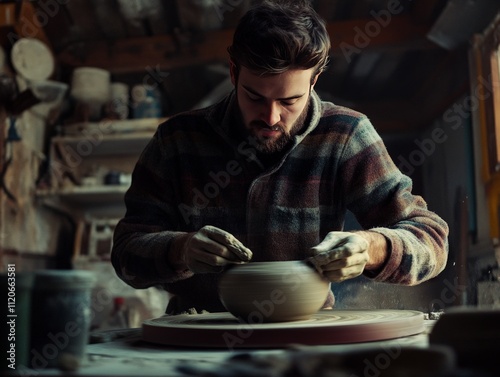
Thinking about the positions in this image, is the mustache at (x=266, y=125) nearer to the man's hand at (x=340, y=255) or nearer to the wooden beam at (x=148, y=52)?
the man's hand at (x=340, y=255)

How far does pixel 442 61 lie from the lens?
14.3 feet

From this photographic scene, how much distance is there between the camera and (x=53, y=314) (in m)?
0.91

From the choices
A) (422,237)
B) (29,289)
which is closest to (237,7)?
(422,237)

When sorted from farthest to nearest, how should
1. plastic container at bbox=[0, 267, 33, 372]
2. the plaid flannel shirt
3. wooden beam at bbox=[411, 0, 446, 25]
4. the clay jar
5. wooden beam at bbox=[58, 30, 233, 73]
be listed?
wooden beam at bbox=[58, 30, 233, 73] → wooden beam at bbox=[411, 0, 446, 25] → the plaid flannel shirt → the clay jar → plastic container at bbox=[0, 267, 33, 372]

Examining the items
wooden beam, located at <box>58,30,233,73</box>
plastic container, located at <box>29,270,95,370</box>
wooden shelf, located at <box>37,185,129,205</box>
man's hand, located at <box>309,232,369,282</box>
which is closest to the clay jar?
man's hand, located at <box>309,232,369,282</box>

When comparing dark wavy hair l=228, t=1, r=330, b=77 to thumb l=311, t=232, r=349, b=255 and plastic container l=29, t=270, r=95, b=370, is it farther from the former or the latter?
plastic container l=29, t=270, r=95, b=370

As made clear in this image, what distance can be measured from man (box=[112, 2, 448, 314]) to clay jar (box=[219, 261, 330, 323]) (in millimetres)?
308

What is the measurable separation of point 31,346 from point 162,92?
3.99m

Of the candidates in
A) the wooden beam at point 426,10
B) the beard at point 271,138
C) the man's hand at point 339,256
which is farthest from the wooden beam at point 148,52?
the man's hand at point 339,256

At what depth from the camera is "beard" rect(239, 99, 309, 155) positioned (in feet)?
5.75

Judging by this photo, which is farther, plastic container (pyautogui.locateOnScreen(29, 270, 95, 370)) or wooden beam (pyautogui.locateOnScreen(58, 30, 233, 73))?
wooden beam (pyautogui.locateOnScreen(58, 30, 233, 73))

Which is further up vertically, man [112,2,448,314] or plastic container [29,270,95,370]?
man [112,2,448,314]

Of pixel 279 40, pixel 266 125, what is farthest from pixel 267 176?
pixel 279 40

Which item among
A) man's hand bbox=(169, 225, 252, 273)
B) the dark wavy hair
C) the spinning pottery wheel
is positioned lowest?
the spinning pottery wheel
